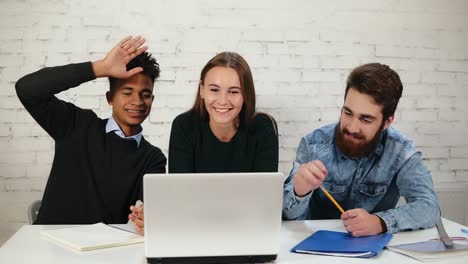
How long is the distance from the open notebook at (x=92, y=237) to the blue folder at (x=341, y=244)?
479 millimetres

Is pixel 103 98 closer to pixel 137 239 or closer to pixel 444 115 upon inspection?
pixel 137 239

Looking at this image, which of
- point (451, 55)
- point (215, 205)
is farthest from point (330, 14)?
point (215, 205)

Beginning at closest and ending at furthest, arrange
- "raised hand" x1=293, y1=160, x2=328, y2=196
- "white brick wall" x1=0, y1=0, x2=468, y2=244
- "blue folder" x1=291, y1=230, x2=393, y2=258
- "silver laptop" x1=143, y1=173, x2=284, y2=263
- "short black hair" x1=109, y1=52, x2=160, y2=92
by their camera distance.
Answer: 1. "silver laptop" x1=143, y1=173, x2=284, y2=263
2. "blue folder" x1=291, y1=230, x2=393, y2=258
3. "raised hand" x1=293, y1=160, x2=328, y2=196
4. "short black hair" x1=109, y1=52, x2=160, y2=92
5. "white brick wall" x1=0, y1=0, x2=468, y2=244

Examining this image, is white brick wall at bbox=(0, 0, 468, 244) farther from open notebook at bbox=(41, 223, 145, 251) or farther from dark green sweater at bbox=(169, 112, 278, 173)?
open notebook at bbox=(41, 223, 145, 251)

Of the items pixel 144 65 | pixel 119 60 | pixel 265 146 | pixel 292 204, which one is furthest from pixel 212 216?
pixel 144 65

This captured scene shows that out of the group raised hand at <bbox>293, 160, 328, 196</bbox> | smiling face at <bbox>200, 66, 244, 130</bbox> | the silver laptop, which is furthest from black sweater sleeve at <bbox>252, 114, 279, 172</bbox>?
the silver laptop

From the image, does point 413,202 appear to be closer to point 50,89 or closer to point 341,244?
point 341,244

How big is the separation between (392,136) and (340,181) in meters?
0.26

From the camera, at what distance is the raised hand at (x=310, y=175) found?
5.09 feet

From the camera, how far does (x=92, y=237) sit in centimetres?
153

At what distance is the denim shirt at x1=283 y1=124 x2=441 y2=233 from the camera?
6.05 ft

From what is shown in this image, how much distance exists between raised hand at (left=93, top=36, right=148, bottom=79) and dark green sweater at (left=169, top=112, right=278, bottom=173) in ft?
0.94

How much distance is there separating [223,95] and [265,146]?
0.26 m

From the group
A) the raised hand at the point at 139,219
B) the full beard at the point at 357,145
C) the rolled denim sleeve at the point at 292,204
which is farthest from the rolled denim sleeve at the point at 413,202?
the raised hand at the point at 139,219
